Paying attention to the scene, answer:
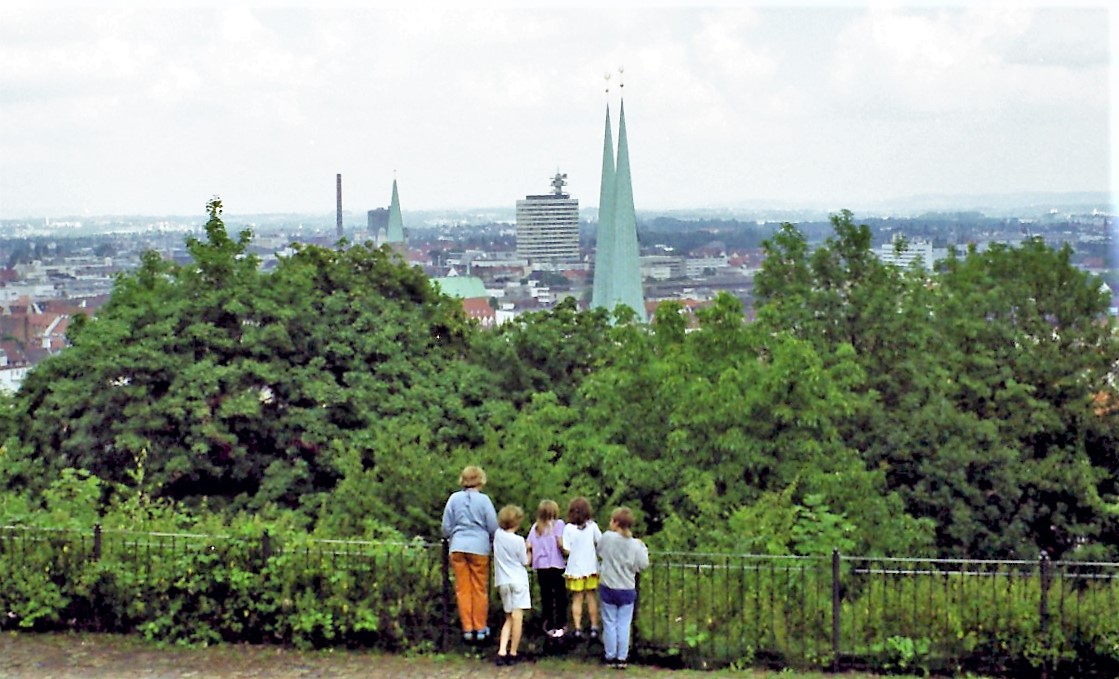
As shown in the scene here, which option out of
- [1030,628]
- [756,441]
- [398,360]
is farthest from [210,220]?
[1030,628]

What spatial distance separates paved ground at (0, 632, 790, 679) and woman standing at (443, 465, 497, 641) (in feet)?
1.07

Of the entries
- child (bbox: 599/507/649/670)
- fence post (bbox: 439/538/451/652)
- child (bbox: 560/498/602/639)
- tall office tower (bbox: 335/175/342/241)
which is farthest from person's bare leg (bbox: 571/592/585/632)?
tall office tower (bbox: 335/175/342/241)

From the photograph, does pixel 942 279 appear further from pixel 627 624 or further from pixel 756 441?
pixel 627 624

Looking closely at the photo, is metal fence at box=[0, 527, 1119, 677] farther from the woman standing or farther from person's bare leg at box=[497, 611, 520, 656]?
person's bare leg at box=[497, 611, 520, 656]

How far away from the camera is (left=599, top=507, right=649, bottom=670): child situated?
789cm

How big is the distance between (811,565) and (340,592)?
3055mm

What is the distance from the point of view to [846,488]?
54.0ft

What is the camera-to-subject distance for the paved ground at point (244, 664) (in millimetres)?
7906

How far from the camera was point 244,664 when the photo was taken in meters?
8.09

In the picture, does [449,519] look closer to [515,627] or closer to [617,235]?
[515,627]

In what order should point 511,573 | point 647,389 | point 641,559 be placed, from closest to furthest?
point 641,559 → point 511,573 → point 647,389

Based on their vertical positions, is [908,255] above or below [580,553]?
above

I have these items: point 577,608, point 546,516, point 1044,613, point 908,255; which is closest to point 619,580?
point 577,608

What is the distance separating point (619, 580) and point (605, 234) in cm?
6584
